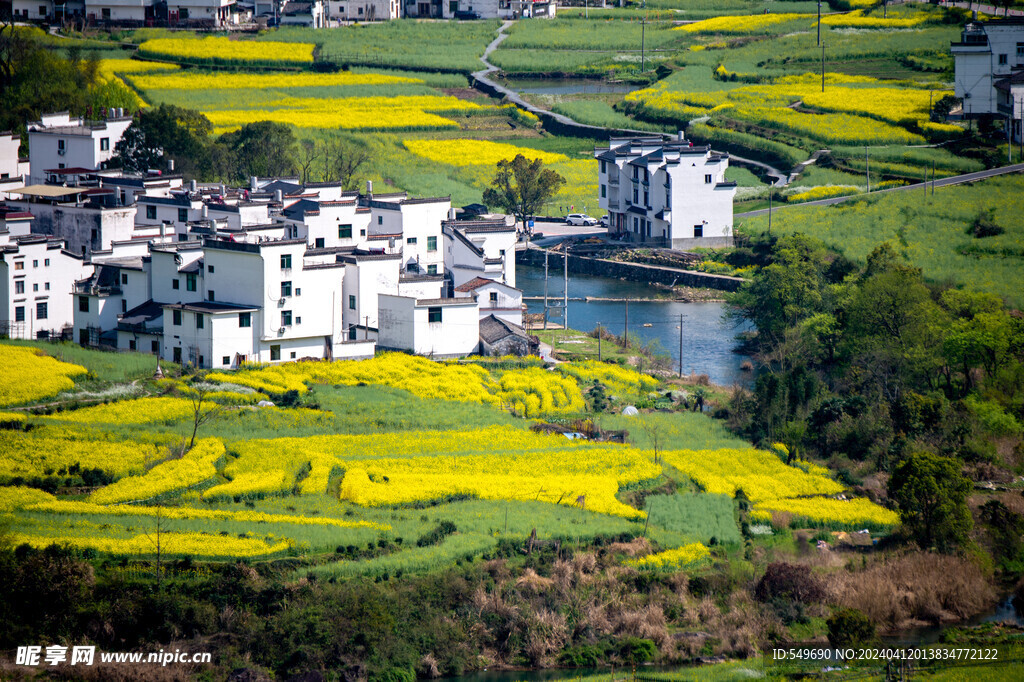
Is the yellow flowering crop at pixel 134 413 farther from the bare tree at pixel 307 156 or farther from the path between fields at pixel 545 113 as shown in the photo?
the path between fields at pixel 545 113

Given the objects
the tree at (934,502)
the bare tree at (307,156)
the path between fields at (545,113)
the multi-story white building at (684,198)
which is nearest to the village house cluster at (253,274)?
the multi-story white building at (684,198)

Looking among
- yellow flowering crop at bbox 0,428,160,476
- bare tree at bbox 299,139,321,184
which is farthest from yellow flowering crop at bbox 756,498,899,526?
bare tree at bbox 299,139,321,184

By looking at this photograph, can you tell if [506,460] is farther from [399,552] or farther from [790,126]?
[790,126]

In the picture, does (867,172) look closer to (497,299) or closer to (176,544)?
(497,299)

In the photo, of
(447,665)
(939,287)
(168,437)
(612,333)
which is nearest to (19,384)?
(168,437)

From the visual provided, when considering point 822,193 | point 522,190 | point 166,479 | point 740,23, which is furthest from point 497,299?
point 740,23

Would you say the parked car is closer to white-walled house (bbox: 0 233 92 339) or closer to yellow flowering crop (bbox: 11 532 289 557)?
white-walled house (bbox: 0 233 92 339)
